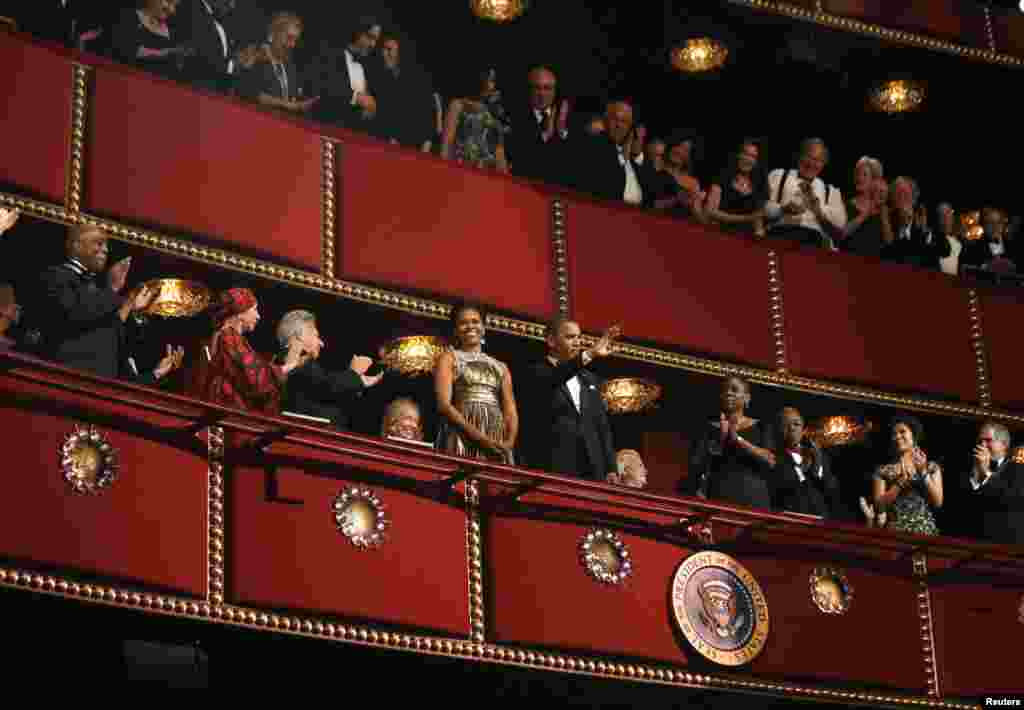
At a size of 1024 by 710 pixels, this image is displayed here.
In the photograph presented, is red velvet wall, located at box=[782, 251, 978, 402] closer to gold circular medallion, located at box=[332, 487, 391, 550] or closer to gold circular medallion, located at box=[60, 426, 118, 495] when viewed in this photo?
gold circular medallion, located at box=[332, 487, 391, 550]

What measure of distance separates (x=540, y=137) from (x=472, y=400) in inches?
146

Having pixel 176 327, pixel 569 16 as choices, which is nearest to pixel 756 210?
pixel 569 16

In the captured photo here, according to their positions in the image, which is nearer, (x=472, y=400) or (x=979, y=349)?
(x=472, y=400)

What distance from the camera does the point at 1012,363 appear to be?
19.0 m

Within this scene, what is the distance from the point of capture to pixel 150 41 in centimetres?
1552

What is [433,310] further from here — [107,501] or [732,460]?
[107,501]

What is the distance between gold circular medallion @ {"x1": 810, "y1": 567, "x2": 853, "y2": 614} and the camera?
15.4 meters

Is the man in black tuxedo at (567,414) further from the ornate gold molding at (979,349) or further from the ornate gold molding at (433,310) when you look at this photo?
the ornate gold molding at (979,349)

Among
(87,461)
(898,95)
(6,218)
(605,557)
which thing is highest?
(898,95)

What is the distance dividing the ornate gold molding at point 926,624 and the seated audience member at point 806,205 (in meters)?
3.55

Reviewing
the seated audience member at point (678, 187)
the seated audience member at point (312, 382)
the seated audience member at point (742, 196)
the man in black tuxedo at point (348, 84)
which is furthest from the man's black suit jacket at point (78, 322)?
the seated audience member at point (742, 196)

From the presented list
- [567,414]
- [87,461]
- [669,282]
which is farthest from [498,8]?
[87,461]

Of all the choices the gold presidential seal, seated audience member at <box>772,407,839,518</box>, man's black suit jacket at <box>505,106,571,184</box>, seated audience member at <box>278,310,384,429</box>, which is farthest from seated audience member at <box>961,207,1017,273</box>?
seated audience member at <box>278,310,384,429</box>

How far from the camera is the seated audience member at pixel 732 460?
15.6m
